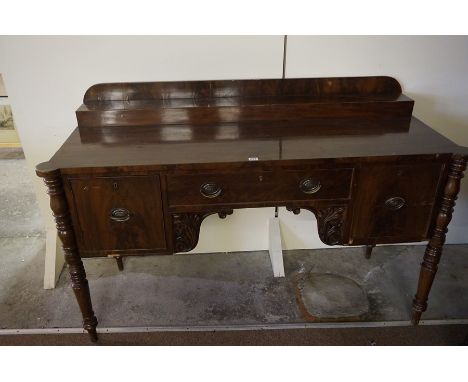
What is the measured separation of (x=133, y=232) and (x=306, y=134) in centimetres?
64

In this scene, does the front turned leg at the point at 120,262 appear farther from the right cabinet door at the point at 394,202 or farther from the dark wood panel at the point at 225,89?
the right cabinet door at the point at 394,202

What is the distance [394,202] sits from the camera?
1236 millimetres

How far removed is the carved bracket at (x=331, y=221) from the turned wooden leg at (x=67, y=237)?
26.3 inches

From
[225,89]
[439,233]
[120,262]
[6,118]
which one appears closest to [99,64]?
[225,89]

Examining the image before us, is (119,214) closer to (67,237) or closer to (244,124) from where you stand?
(67,237)

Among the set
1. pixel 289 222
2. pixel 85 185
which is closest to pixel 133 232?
pixel 85 185

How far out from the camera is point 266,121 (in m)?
1.43

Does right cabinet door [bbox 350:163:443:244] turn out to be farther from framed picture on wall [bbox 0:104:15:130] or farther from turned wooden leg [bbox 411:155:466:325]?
framed picture on wall [bbox 0:104:15:130]

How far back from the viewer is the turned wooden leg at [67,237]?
1084 millimetres

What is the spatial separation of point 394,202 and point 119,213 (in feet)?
2.76

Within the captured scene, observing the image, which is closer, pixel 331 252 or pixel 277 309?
pixel 277 309

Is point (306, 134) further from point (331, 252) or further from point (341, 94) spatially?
point (331, 252)

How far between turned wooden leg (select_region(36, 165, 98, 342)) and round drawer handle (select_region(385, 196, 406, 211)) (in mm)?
965

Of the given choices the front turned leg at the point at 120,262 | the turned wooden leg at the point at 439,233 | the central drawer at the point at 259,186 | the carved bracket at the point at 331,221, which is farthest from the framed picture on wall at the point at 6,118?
the turned wooden leg at the point at 439,233
